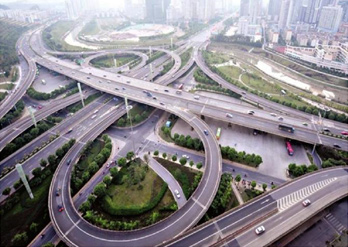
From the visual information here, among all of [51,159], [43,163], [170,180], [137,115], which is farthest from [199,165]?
[43,163]

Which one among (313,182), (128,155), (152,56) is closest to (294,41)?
(152,56)

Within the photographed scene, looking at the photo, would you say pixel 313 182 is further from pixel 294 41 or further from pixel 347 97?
pixel 294 41

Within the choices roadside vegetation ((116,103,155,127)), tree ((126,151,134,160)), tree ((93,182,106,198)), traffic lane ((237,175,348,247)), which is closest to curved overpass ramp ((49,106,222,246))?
tree ((93,182,106,198))

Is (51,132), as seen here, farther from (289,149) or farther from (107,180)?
(289,149)

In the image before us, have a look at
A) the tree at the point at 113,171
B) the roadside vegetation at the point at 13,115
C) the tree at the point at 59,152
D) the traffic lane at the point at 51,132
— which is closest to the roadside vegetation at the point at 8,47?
the roadside vegetation at the point at 13,115

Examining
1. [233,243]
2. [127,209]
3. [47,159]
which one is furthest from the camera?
[47,159]

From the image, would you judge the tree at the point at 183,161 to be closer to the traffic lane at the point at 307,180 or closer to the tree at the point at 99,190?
the tree at the point at 99,190

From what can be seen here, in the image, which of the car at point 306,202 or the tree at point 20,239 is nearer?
the tree at point 20,239
